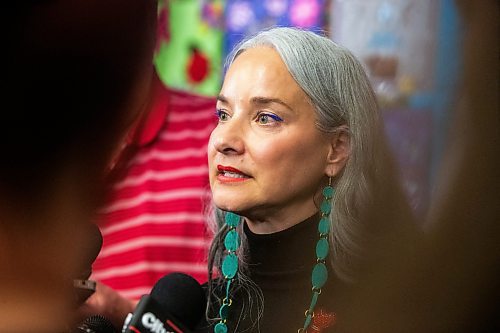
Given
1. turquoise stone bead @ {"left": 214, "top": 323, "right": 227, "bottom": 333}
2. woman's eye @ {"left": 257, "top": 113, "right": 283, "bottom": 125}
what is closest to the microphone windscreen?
turquoise stone bead @ {"left": 214, "top": 323, "right": 227, "bottom": 333}

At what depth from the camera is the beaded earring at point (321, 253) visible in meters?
0.68

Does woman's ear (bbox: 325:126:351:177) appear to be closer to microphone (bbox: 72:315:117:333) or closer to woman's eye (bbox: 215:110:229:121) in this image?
woman's eye (bbox: 215:110:229:121)

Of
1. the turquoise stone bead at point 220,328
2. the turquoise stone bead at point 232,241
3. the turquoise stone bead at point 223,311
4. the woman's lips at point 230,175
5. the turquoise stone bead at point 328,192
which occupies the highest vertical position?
the woman's lips at point 230,175

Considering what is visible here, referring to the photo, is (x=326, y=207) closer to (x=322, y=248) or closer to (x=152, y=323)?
(x=322, y=248)

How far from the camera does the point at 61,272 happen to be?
0.89ft

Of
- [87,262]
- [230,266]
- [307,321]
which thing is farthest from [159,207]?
[87,262]

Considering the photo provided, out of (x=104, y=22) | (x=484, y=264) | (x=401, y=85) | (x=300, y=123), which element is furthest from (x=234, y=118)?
(x=104, y=22)

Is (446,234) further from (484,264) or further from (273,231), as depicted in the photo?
(273,231)

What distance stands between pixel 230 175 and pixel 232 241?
10 centimetres

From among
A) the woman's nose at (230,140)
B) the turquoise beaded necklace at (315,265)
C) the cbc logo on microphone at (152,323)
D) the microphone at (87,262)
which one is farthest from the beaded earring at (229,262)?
the cbc logo on microphone at (152,323)

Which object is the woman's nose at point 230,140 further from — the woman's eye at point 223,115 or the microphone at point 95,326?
the microphone at point 95,326

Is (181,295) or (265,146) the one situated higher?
(265,146)

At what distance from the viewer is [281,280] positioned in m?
0.71

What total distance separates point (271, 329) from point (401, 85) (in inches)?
11.2
